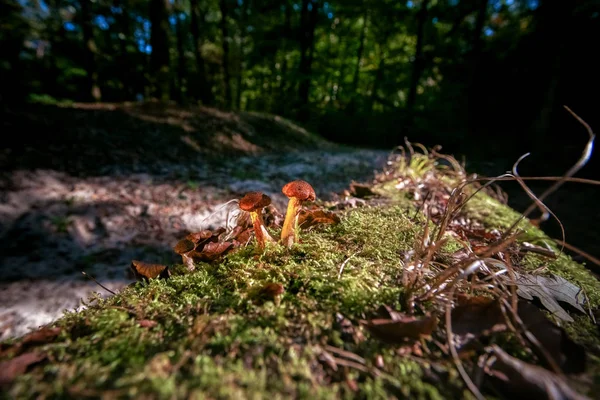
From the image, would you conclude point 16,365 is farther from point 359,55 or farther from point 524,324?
point 359,55

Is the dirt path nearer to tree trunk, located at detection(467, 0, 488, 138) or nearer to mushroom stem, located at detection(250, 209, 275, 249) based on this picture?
mushroom stem, located at detection(250, 209, 275, 249)

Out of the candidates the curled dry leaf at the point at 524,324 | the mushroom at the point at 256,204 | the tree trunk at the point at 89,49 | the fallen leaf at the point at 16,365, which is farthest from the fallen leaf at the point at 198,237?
the tree trunk at the point at 89,49

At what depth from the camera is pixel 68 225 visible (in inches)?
112

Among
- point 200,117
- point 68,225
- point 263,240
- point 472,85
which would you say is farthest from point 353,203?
point 472,85

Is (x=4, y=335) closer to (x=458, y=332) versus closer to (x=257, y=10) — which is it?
(x=458, y=332)

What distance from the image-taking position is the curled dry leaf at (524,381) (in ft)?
1.65

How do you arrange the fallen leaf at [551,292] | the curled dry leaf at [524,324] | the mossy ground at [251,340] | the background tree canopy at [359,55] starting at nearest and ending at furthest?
the mossy ground at [251,340] → the curled dry leaf at [524,324] → the fallen leaf at [551,292] → the background tree canopy at [359,55]

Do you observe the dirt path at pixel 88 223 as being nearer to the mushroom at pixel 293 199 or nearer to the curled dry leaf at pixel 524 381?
the mushroom at pixel 293 199

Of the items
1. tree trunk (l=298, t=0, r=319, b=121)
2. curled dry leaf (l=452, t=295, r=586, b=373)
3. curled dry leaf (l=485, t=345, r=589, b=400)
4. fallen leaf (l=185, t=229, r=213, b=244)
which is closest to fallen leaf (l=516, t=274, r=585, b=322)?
curled dry leaf (l=452, t=295, r=586, b=373)

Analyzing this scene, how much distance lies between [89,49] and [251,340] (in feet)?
39.6

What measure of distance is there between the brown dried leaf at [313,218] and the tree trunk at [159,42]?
9.88 meters

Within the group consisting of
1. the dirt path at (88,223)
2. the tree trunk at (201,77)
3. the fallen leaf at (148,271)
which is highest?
the tree trunk at (201,77)

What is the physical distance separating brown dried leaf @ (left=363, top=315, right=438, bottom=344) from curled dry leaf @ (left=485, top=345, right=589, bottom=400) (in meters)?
0.13

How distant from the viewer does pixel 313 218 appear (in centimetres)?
132
